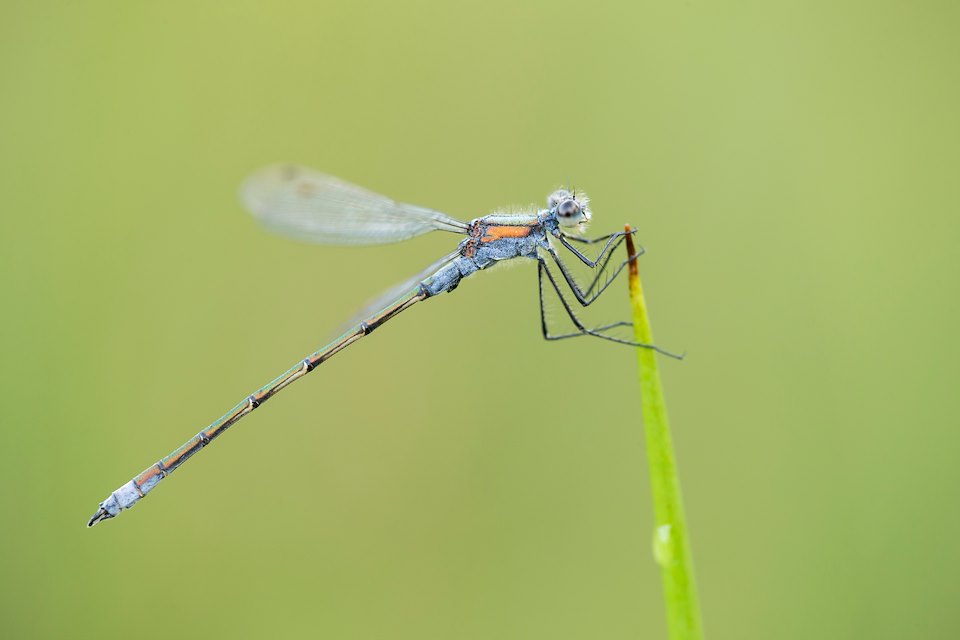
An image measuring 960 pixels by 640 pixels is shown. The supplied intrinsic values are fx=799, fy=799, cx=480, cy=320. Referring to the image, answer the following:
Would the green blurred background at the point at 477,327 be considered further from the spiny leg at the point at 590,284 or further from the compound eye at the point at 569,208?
the compound eye at the point at 569,208

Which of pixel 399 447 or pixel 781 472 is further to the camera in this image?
pixel 399 447

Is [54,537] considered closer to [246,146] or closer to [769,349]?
[246,146]

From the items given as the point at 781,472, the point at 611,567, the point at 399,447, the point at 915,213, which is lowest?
the point at 611,567

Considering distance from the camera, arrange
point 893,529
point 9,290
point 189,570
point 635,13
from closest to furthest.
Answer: point 893,529 < point 189,570 < point 9,290 < point 635,13

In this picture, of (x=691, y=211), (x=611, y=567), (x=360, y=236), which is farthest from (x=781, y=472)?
(x=360, y=236)

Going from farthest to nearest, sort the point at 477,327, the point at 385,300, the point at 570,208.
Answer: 1. the point at 477,327
2. the point at 385,300
3. the point at 570,208

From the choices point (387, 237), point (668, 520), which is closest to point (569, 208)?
point (387, 237)

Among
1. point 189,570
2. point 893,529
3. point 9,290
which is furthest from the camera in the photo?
point 9,290

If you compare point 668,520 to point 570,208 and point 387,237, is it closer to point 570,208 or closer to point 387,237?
point 570,208
